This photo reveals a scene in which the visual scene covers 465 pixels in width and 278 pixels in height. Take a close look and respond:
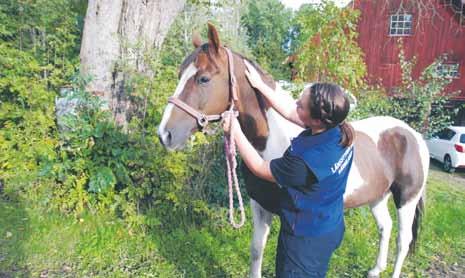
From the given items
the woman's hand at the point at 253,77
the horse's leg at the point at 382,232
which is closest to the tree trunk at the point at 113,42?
the woman's hand at the point at 253,77

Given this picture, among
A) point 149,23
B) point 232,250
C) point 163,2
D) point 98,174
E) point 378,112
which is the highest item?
point 163,2

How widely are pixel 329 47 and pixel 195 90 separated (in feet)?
9.49

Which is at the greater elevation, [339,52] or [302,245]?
[339,52]

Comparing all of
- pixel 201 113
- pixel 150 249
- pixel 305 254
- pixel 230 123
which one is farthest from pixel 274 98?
pixel 150 249

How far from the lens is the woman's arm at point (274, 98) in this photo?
2018 millimetres

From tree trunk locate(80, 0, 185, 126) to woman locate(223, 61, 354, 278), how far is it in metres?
3.03

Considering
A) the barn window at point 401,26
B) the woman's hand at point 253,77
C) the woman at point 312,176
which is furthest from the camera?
the barn window at point 401,26

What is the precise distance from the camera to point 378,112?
4.89m

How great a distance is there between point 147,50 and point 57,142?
5.25ft

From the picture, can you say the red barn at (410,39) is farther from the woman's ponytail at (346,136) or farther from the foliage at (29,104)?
the woman's ponytail at (346,136)

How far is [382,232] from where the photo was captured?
3279mm

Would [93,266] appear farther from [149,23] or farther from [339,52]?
[339,52]

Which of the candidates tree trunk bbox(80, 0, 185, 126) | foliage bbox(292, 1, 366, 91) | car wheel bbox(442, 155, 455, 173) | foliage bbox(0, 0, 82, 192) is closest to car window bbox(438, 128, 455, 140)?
car wheel bbox(442, 155, 455, 173)

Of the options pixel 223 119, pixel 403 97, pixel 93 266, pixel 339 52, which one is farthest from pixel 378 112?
pixel 93 266
